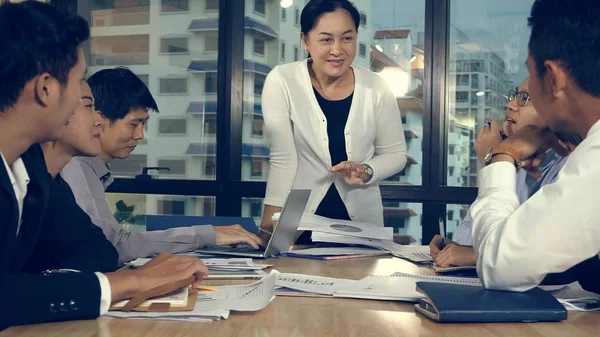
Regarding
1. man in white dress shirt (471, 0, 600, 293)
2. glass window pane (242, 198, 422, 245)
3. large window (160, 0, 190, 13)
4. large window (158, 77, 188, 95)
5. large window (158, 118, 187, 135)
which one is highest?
large window (160, 0, 190, 13)

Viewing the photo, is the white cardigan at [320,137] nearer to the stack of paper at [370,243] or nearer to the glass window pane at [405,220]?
the stack of paper at [370,243]

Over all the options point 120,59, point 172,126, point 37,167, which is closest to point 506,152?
point 37,167

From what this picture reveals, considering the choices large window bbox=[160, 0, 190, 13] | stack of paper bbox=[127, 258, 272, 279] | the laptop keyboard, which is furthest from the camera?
large window bbox=[160, 0, 190, 13]

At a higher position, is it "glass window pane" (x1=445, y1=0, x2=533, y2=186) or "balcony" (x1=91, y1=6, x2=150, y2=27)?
"balcony" (x1=91, y1=6, x2=150, y2=27)

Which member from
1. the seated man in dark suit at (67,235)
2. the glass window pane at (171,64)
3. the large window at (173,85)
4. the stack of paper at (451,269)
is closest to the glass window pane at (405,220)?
the glass window pane at (171,64)

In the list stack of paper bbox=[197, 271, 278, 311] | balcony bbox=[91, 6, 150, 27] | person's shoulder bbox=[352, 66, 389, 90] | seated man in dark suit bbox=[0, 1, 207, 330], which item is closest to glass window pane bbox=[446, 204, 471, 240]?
person's shoulder bbox=[352, 66, 389, 90]

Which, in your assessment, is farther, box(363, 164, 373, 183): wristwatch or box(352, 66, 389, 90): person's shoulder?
box(352, 66, 389, 90): person's shoulder

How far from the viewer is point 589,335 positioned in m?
1.28

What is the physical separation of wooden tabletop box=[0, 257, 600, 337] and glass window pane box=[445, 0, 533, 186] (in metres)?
2.95

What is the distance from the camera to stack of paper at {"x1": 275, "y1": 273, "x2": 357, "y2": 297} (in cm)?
160

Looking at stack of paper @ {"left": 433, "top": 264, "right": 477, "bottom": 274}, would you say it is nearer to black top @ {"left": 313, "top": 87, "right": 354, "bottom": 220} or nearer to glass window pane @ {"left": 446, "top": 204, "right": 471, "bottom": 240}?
black top @ {"left": 313, "top": 87, "right": 354, "bottom": 220}

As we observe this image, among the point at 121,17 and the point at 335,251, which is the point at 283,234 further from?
the point at 121,17

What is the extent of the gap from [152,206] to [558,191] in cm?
371

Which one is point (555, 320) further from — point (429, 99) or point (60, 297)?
point (429, 99)
